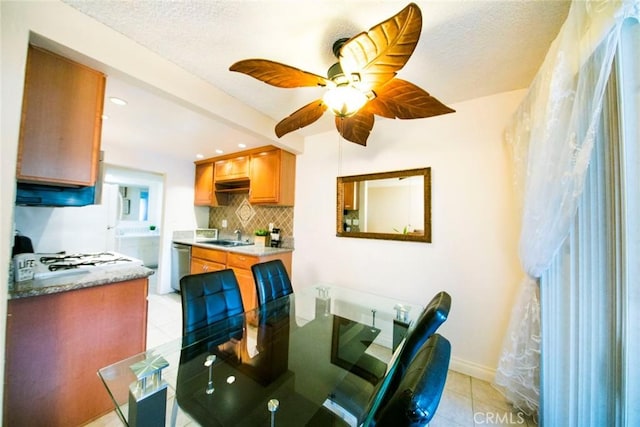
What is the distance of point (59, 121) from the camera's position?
123cm

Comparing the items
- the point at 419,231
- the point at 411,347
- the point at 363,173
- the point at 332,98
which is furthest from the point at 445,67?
the point at 411,347

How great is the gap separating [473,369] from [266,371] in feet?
5.91

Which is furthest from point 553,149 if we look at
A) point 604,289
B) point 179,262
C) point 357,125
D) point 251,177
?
point 179,262

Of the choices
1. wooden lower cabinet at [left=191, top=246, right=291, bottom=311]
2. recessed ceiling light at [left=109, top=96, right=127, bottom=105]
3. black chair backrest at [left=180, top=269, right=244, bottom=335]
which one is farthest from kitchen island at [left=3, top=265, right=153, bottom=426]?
recessed ceiling light at [left=109, top=96, right=127, bottom=105]

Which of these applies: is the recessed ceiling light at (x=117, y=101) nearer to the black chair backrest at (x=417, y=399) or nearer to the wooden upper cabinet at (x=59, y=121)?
the wooden upper cabinet at (x=59, y=121)

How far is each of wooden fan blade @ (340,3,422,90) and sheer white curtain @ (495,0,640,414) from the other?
0.73m

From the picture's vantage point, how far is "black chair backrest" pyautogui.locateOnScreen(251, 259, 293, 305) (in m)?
1.85

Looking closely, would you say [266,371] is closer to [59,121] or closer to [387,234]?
[387,234]

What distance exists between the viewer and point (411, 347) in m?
1.01

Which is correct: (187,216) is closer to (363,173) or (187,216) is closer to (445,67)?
(363,173)

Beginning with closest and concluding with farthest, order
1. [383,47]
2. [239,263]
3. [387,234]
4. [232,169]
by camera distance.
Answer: [383,47] → [387,234] → [239,263] → [232,169]

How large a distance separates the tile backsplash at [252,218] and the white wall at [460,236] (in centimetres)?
106

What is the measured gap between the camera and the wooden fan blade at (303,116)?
1.46 m

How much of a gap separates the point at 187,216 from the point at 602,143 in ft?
15.5
